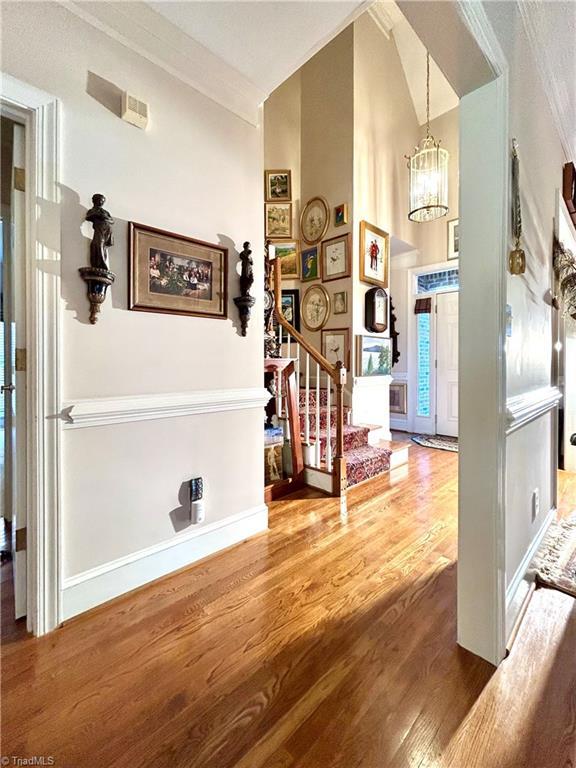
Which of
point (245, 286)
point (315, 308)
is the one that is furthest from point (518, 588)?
point (315, 308)

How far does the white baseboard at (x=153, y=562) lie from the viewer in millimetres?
1561

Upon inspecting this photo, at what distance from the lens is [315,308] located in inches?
178

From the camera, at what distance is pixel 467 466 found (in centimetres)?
135

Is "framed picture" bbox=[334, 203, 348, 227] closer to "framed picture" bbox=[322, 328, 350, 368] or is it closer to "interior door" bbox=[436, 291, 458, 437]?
"framed picture" bbox=[322, 328, 350, 368]

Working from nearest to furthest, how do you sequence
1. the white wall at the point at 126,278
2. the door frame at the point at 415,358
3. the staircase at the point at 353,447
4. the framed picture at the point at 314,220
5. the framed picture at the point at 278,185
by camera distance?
the white wall at the point at 126,278 < the staircase at the point at 353,447 < the framed picture at the point at 314,220 < the framed picture at the point at 278,185 < the door frame at the point at 415,358

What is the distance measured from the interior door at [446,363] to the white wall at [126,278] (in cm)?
386

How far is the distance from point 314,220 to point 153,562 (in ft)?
13.7

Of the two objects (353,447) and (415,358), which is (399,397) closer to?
(415,358)

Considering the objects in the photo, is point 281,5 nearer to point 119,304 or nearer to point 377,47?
point 119,304

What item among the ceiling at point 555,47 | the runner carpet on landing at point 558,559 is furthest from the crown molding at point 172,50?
the runner carpet on landing at point 558,559

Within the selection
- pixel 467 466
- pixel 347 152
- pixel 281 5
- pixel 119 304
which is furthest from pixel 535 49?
pixel 347 152

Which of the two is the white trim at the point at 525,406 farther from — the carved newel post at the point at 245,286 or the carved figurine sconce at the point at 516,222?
the carved newel post at the point at 245,286

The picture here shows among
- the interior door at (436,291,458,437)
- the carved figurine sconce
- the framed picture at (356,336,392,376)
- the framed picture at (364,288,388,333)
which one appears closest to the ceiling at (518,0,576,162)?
the carved figurine sconce

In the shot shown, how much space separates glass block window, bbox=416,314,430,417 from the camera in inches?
213
